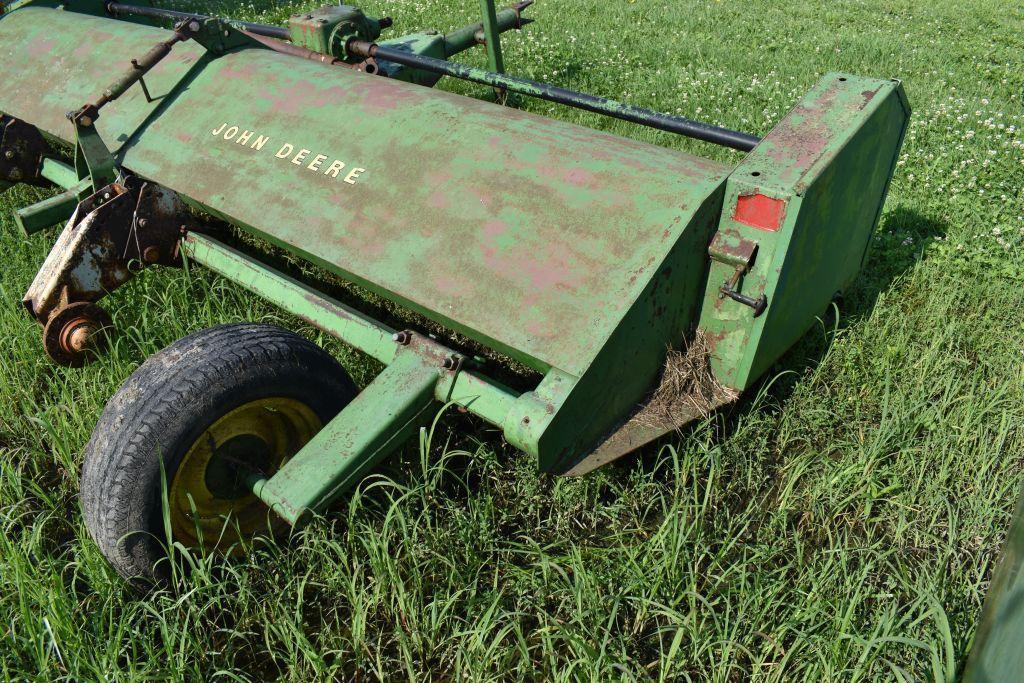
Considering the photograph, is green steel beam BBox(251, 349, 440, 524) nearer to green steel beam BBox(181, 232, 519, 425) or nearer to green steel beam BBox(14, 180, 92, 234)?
green steel beam BBox(181, 232, 519, 425)

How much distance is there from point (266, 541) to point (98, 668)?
1.63ft

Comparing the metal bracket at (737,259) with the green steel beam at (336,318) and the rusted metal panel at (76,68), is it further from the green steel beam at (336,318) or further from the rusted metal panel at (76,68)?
the rusted metal panel at (76,68)

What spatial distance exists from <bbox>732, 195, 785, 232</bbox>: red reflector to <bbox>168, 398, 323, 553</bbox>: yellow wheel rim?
1.36 m

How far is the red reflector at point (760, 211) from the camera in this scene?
2137 mm

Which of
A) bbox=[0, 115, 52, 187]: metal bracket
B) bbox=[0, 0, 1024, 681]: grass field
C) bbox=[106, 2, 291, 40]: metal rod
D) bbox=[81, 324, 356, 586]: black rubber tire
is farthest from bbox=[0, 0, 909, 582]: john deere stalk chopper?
bbox=[0, 115, 52, 187]: metal bracket

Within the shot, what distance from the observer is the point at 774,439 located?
2.77 meters

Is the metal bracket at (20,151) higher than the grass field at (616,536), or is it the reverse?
the metal bracket at (20,151)

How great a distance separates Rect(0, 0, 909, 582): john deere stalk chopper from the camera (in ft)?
6.61

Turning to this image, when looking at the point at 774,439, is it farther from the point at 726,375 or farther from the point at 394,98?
the point at 394,98

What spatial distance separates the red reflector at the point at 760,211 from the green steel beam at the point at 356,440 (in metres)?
0.97

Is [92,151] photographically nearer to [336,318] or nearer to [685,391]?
[336,318]

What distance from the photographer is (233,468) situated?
2.20 meters

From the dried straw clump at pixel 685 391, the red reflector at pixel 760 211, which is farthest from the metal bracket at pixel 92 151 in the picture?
the red reflector at pixel 760 211

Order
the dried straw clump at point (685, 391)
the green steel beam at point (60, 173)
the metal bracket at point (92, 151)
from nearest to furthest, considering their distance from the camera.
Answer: the dried straw clump at point (685, 391), the metal bracket at point (92, 151), the green steel beam at point (60, 173)
